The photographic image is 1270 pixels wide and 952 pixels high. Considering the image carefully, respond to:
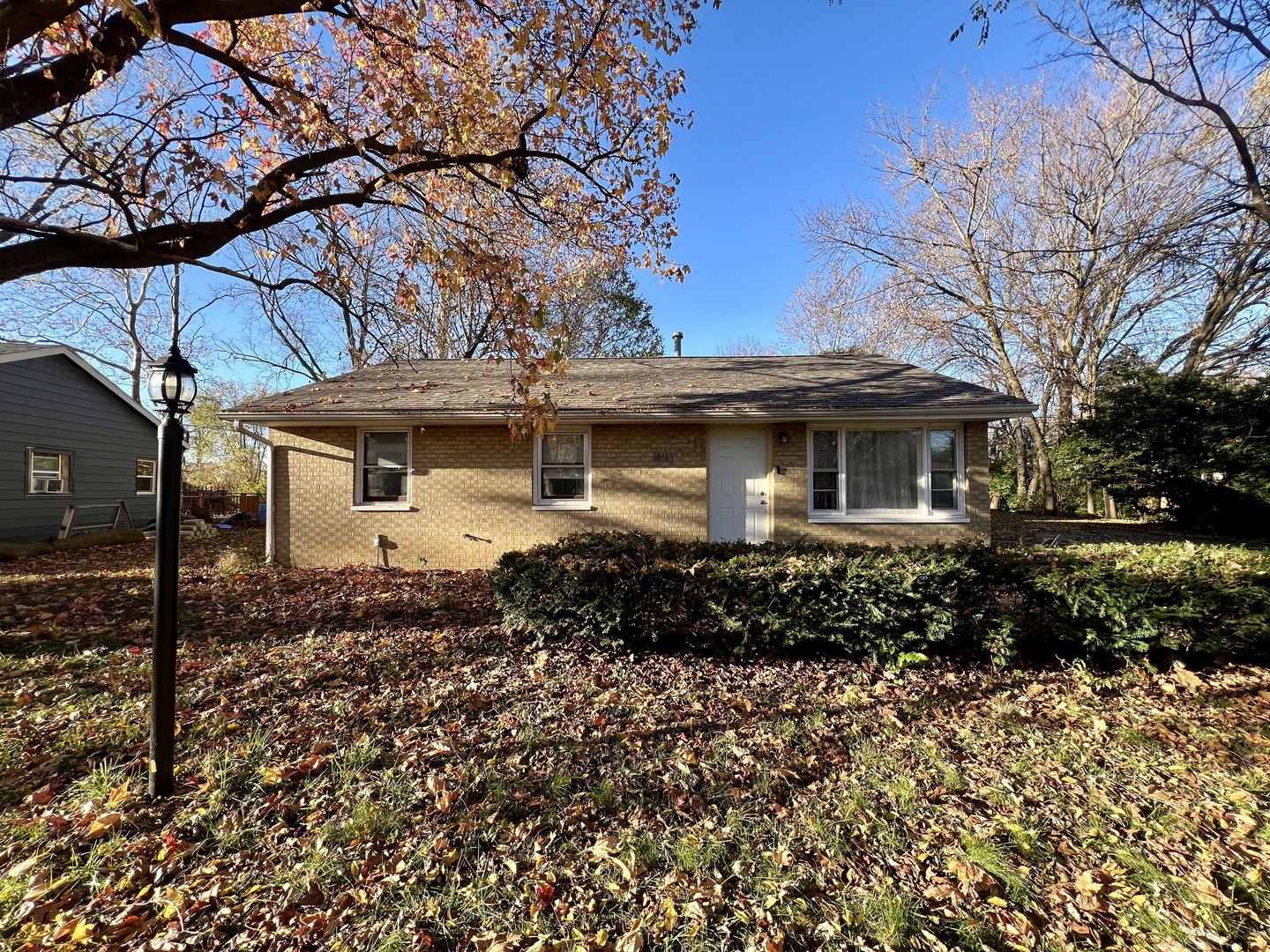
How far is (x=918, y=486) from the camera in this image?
9.51m

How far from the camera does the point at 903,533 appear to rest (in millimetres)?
9406

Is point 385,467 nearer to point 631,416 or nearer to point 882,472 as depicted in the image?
point 631,416

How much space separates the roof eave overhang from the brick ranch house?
12 cm

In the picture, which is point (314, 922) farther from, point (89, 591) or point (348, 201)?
point (89, 591)

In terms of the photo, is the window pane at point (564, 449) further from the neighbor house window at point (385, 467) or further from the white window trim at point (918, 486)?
the white window trim at point (918, 486)

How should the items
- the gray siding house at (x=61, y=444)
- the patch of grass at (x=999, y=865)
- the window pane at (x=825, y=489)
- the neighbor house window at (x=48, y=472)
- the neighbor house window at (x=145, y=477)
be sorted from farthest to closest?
the neighbor house window at (x=145, y=477)
the neighbor house window at (x=48, y=472)
the gray siding house at (x=61, y=444)
the window pane at (x=825, y=489)
the patch of grass at (x=999, y=865)

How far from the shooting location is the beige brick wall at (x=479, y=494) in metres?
9.70

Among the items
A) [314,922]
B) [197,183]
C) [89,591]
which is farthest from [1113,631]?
[89,591]

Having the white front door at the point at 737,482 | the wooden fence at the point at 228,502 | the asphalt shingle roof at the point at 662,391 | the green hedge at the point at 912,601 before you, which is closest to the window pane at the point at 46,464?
the wooden fence at the point at 228,502

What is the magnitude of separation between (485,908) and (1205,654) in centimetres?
634

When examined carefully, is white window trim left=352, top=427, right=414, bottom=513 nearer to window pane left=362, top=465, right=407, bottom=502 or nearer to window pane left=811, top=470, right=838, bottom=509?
window pane left=362, top=465, right=407, bottom=502

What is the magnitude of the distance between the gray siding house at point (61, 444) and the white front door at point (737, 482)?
1657 cm

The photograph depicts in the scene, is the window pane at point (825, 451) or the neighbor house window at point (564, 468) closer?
the window pane at point (825, 451)

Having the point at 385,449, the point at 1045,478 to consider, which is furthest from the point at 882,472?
the point at 1045,478
